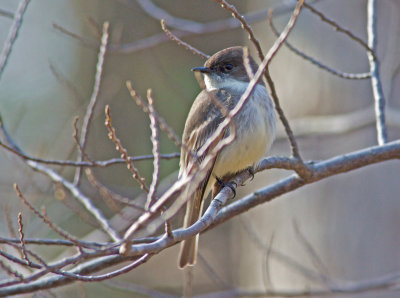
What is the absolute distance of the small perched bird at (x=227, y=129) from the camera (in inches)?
163

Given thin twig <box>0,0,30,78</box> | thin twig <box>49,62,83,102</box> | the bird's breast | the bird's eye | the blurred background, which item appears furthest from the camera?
the blurred background

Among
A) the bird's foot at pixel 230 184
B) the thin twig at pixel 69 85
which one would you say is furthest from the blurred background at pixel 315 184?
the bird's foot at pixel 230 184

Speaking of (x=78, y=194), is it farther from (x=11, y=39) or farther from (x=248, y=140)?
(x=248, y=140)

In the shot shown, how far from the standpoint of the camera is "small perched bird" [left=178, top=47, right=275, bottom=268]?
13.6 ft

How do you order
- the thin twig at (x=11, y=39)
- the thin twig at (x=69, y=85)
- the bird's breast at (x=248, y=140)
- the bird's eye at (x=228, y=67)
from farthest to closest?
the bird's eye at (x=228, y=67) → the thin twig at (x=69, y=85) → the bird's breast at (x=248, y=140) → the thin twig at (x=11, y=39)

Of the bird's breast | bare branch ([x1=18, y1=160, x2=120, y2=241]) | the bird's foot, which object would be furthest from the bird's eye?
bare branch ([x1=18, y1=160, x2=120, y2=241])

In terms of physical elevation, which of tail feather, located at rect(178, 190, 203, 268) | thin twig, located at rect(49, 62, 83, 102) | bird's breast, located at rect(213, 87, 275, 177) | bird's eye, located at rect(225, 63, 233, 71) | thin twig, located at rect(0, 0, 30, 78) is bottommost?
tail feather, located at rect(178, 190, 203, 268)

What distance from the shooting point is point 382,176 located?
20.2 feet

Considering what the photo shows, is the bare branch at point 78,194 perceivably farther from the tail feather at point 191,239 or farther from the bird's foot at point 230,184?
the bird's foot at point 230,184

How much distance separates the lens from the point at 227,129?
4215 mm

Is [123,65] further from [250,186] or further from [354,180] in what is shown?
[354,180]

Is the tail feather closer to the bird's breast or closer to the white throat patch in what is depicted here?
the bird's breast

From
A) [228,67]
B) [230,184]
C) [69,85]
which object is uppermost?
[228,67]

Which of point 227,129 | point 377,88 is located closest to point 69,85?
point 227,129
